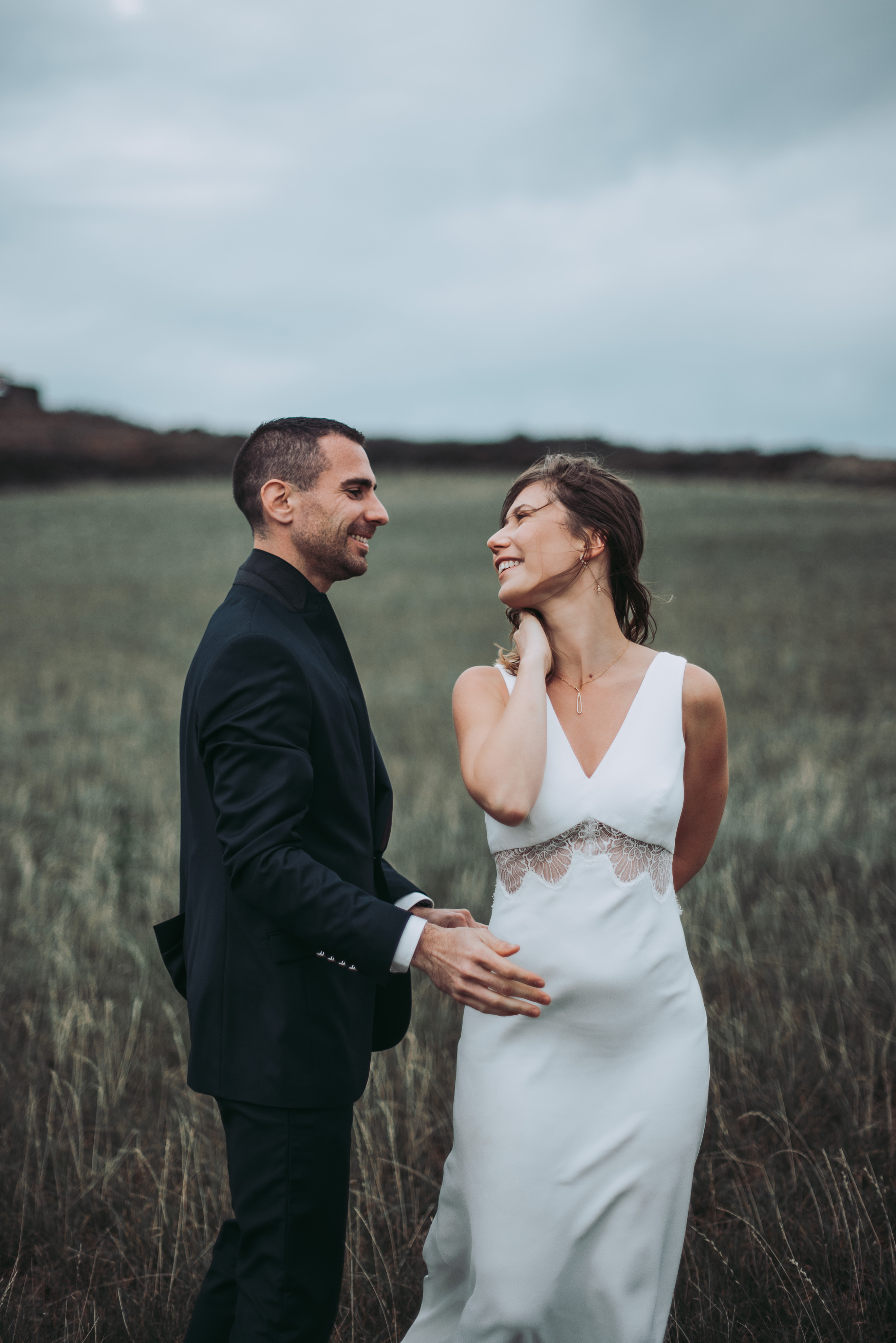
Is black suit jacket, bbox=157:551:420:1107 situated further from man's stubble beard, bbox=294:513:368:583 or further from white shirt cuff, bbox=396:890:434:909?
white shirt cuff, bbox=396:890:434:909

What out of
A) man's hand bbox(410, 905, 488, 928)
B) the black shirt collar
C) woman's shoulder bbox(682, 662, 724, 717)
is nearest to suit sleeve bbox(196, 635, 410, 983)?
the black shirt collar

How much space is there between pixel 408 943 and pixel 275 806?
1.30 feet

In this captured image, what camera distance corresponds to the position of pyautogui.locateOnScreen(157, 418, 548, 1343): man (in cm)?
181

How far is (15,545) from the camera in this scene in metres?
32.4

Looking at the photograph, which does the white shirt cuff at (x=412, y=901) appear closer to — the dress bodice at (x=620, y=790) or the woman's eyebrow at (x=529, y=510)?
the dress bodice at (x=620, y=790)

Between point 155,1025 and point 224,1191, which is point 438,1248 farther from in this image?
point 155,1025

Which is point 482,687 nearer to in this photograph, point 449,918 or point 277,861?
point 449,918

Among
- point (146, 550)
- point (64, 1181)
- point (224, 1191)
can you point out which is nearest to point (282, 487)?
point (224, 1191)

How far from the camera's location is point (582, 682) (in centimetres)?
234

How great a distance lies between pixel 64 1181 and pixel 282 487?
2762mm

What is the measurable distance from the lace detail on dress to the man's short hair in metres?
1.05

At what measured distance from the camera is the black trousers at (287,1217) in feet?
6.27

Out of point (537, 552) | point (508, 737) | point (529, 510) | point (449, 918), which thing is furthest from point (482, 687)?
point (449, 918)

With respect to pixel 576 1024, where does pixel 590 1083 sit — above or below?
below
